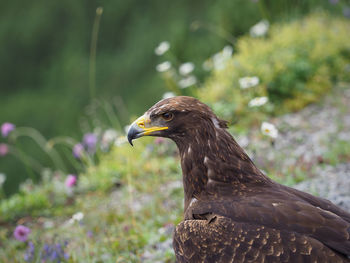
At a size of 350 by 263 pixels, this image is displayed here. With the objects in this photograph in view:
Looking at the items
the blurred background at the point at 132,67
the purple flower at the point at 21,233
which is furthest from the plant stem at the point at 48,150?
the purple flower at the point at 21,233

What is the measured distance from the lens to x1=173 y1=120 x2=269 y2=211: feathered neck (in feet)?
9.61

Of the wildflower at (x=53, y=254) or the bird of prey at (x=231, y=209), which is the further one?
the wildflower at (x=53, y=254)

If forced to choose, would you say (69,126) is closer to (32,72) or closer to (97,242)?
(32,72)

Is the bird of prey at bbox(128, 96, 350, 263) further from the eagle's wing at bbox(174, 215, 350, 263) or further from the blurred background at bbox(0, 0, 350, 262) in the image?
the blurred background at bbox(0, 0, 350, 262)

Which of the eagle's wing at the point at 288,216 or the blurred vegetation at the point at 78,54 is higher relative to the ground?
the blurred vegetation at the point at 78,54

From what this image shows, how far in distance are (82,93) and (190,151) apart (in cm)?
1829

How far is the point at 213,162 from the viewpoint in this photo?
295cm

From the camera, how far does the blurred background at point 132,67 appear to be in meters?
6.71

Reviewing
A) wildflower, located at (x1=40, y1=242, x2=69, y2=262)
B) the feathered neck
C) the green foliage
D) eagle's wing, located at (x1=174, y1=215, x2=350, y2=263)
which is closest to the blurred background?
the green foliage

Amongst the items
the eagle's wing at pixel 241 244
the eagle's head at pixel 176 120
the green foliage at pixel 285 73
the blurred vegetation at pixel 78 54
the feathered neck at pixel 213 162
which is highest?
the blurred vegetation at pixel 78 54

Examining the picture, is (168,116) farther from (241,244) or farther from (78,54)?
(78,54)

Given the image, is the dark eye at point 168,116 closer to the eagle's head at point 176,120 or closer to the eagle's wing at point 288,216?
the eagle's head at point 176,120

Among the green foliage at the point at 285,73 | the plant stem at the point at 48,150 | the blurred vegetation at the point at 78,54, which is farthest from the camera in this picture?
the blurred vegetation at the point at 78,54

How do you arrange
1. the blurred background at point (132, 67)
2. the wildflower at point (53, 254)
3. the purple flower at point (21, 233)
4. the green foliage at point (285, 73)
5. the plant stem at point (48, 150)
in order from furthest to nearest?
the green foliage at point (285, 73) → the blurred background at point (132, 67) → the plant stem at point (48, 150) → the purple flower at point (21, 233) → the wildflower at point (53, 254)
